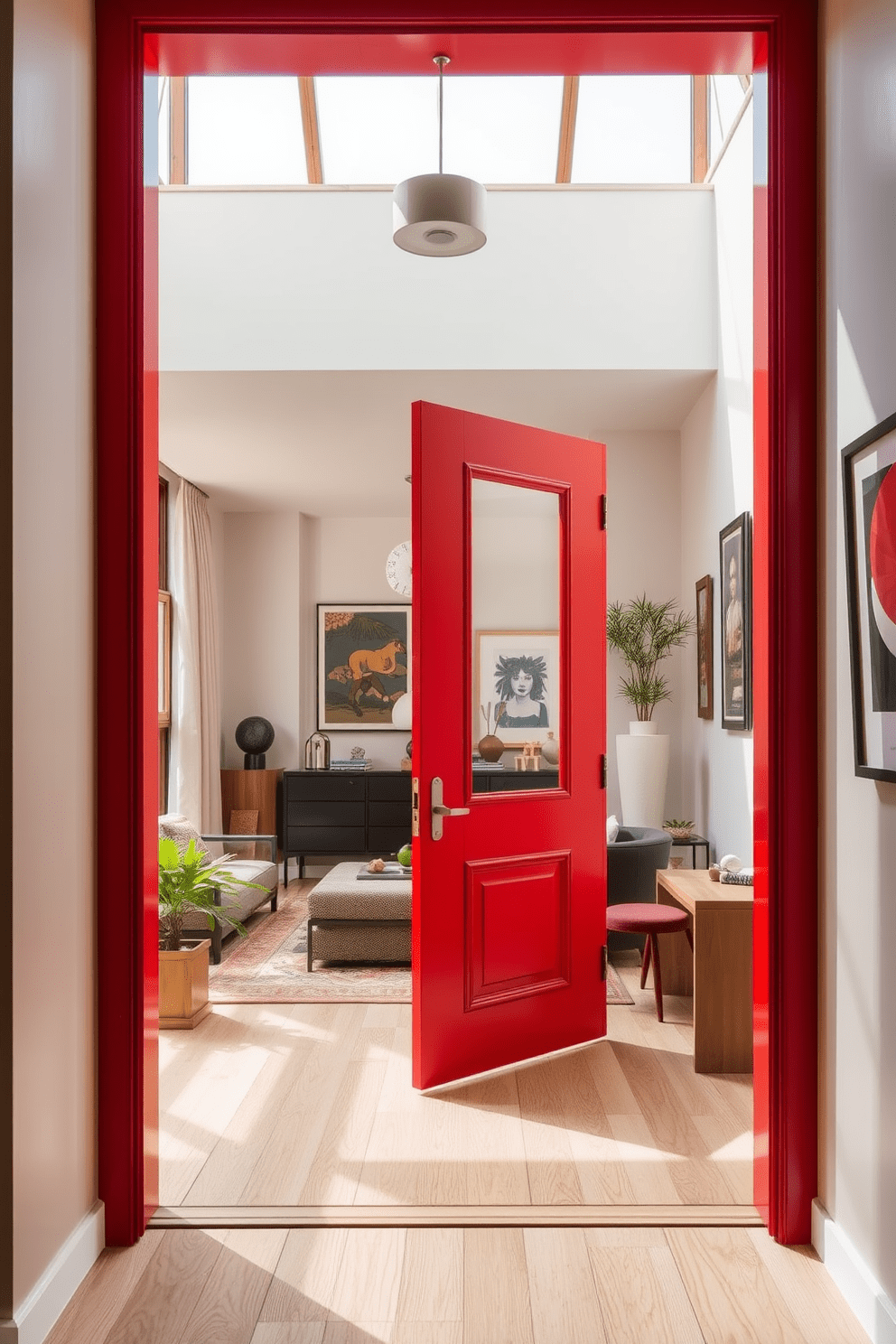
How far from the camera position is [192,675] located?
7863 mm

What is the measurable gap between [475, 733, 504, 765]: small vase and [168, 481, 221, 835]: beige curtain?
4.39 m

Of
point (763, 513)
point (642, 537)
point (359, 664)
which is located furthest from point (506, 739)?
point (359, 664)

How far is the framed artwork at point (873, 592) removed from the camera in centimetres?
199

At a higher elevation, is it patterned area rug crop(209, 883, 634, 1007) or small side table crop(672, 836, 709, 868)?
small side table crop(672, 836, 709, 868)

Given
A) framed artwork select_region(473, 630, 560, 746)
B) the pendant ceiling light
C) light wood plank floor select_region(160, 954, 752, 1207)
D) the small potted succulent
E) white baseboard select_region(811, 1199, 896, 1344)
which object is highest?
the pendant ceiling light

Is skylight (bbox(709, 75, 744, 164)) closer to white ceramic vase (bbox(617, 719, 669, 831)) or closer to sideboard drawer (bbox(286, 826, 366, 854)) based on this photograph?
white ceramic vase (bbox(617, 719, 669, 831))

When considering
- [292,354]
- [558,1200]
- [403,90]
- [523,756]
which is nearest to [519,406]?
[292,354]

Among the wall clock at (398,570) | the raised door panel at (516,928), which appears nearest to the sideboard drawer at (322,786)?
the wall clock at (398,570)

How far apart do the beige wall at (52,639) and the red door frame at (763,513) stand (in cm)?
5

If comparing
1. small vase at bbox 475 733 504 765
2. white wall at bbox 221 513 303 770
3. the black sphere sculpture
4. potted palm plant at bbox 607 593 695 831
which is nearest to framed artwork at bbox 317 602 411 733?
white wall at bbox 221 513 303 770

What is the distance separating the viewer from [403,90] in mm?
6457

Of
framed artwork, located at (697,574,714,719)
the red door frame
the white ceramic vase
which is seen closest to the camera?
the red door frame

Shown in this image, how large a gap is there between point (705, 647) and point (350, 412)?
2.42m

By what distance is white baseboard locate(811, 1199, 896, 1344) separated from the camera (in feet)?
6.57
